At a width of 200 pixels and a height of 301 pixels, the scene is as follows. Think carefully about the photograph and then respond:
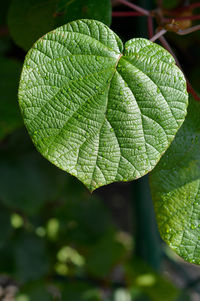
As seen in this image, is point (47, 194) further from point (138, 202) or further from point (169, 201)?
point (169, 201)

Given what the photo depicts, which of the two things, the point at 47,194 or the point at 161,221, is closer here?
the point at 161,221

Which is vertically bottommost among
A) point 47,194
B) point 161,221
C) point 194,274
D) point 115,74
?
point 194,274

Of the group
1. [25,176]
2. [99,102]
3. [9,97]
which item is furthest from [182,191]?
[25,176]

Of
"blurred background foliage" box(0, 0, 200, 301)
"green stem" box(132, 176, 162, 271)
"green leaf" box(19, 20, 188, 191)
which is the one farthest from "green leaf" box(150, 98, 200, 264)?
"green stem" box(132, 176, 162, 271)

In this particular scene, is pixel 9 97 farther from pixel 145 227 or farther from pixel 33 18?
pixel 145 227

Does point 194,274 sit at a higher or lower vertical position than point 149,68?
lower

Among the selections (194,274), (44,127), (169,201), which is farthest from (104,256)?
(44,127)
